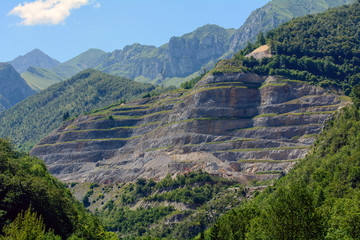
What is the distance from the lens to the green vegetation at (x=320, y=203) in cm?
6153

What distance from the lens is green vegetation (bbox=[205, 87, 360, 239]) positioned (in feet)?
202

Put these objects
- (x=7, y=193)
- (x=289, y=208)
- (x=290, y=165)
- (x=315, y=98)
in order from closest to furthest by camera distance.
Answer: (x=289, y=208) → (x=7, y=193) → (x=290, y=165) → (x=315, y=98)

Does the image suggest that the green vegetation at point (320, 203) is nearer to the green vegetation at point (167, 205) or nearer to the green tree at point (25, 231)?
the green vegetation at point (167, 205)

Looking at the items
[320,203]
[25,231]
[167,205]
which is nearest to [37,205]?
[25,231]

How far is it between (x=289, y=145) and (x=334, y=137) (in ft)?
174

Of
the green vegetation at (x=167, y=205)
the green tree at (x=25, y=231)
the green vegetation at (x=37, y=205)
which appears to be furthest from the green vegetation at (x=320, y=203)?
the green vegetation at (x=37, y=205)

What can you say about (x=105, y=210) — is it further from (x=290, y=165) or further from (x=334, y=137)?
(x=334, y=137)

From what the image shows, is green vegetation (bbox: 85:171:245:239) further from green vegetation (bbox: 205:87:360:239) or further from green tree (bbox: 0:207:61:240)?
green tree (bbox: 0:207:61:240)

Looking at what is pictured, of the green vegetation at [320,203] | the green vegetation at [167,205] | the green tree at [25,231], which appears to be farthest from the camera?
the green vegetation at [167,205]

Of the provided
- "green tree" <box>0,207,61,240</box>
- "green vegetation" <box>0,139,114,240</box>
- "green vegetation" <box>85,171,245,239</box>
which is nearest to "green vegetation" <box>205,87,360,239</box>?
"green vegetation" <box>85,171,245,239</box>

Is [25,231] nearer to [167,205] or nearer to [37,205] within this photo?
[37,205]

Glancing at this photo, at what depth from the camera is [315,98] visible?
194 m

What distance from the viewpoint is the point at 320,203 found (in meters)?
88.4

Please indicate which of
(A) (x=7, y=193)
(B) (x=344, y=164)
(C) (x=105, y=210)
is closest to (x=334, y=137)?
(B) (x=344, y=164)
